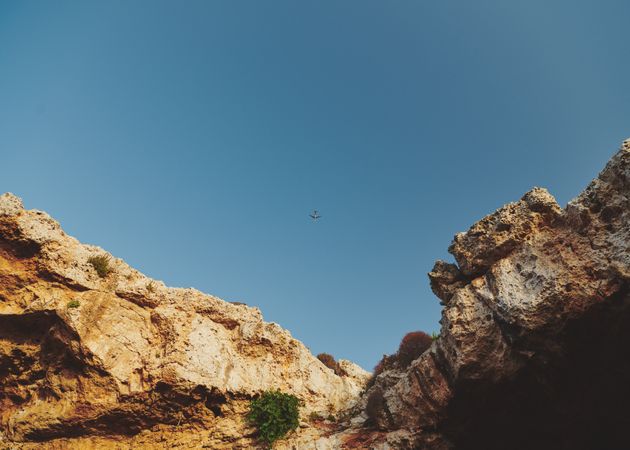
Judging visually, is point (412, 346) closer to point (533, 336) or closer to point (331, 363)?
point (331, 363)

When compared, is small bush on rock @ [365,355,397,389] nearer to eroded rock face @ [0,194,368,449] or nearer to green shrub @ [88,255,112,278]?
eroded rock face @ [0,194,368,449]

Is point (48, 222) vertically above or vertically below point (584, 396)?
above

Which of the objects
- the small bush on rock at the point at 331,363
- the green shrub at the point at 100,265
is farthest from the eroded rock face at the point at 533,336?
the green shrub at the point at 100,265

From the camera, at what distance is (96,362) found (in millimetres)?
22250

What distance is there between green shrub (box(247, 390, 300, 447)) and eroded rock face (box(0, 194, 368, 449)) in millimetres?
775

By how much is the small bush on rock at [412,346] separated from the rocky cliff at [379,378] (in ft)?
17.9

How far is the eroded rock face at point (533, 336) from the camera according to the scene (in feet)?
51.0

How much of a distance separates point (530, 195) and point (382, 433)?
14.9 meters

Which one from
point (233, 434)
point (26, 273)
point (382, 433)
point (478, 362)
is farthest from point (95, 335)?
point (478, 362)

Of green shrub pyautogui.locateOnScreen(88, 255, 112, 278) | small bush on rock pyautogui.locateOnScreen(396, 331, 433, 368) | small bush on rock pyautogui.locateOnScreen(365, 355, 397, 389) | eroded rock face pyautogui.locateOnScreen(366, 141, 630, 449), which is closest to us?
eroded rock face pyautogui.locateOnScreen(366, 141, 630, 449)

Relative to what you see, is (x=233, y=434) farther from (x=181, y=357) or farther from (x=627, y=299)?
(x=627, y=299)

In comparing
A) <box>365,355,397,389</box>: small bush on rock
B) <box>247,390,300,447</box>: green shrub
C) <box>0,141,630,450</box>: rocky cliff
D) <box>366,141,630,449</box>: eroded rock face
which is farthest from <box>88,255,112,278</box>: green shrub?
<box>365,355,397,389</box>: small bush on rock

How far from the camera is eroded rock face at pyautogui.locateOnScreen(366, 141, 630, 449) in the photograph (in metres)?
15.6

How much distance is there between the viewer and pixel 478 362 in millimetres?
18016
